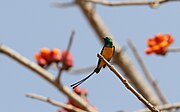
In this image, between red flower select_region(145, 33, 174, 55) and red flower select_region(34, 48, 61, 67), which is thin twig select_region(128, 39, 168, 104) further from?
red flower select_region(34, 48, 61, 67)

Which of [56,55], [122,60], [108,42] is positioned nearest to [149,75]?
[56,55]

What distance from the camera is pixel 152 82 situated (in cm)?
312

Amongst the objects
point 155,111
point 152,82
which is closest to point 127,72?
point 152,82

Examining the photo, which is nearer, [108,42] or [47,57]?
[108,42]

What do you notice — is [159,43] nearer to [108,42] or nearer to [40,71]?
[40,71]

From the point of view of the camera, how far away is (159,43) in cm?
285

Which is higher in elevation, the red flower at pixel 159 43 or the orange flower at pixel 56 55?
the orange flower at pixel 56 55

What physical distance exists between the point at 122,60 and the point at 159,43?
1242 millimetres

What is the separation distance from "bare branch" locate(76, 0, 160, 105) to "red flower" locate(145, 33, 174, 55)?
0.98 metres

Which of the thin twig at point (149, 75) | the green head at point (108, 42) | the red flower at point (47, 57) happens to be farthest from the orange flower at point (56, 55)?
the green head at point (108, 42)

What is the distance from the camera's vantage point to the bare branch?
3.96m

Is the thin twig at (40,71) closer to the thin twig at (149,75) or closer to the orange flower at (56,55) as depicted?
the orange flower at (56,55)

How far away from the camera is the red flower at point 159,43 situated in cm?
273

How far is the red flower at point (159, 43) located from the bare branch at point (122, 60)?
982mm
